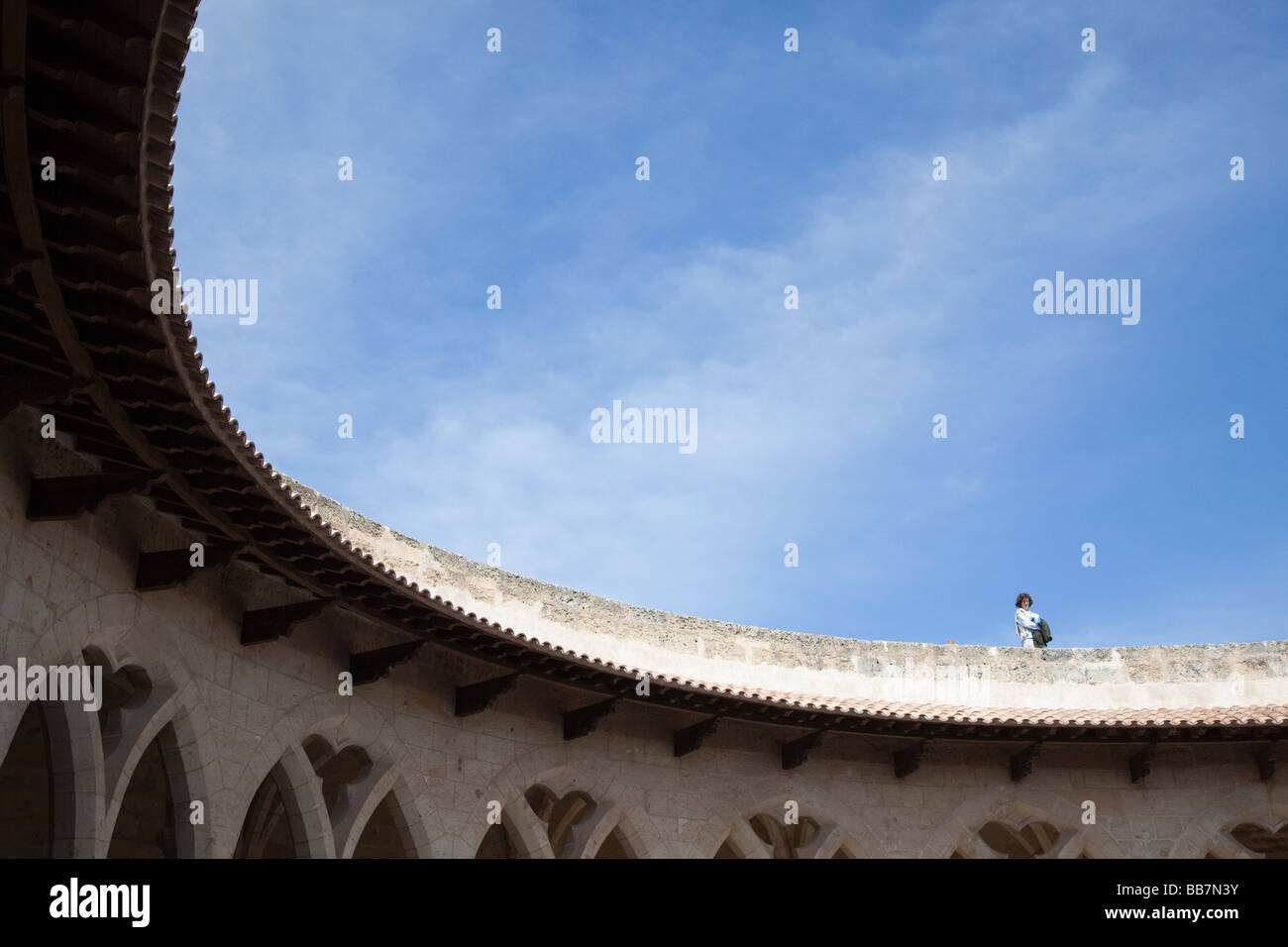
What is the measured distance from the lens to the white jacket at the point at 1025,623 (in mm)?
21875

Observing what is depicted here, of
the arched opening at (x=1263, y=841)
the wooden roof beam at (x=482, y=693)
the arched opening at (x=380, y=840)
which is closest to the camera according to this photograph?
the wooden roof beam at (x=482, y=693)

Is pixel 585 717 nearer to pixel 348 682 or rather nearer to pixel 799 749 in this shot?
pixel 799 749

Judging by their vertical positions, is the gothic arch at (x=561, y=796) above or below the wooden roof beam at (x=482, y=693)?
below

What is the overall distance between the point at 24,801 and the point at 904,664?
1170cm

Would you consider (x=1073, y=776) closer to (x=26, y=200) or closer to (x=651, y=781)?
(x=651, y=781)

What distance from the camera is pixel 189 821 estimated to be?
37.8ft

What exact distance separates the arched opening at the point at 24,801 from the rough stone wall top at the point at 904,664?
6.04 metres

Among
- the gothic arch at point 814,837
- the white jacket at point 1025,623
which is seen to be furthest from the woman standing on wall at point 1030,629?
the gothic arch at point 814,837

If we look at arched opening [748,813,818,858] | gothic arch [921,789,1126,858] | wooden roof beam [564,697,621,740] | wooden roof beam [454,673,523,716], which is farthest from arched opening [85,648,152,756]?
arched opening [748,813,818,858]

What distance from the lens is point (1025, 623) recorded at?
21953 millimetres

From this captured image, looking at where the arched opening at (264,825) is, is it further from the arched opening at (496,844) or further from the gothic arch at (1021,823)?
the gothic arch at (1021,823)
